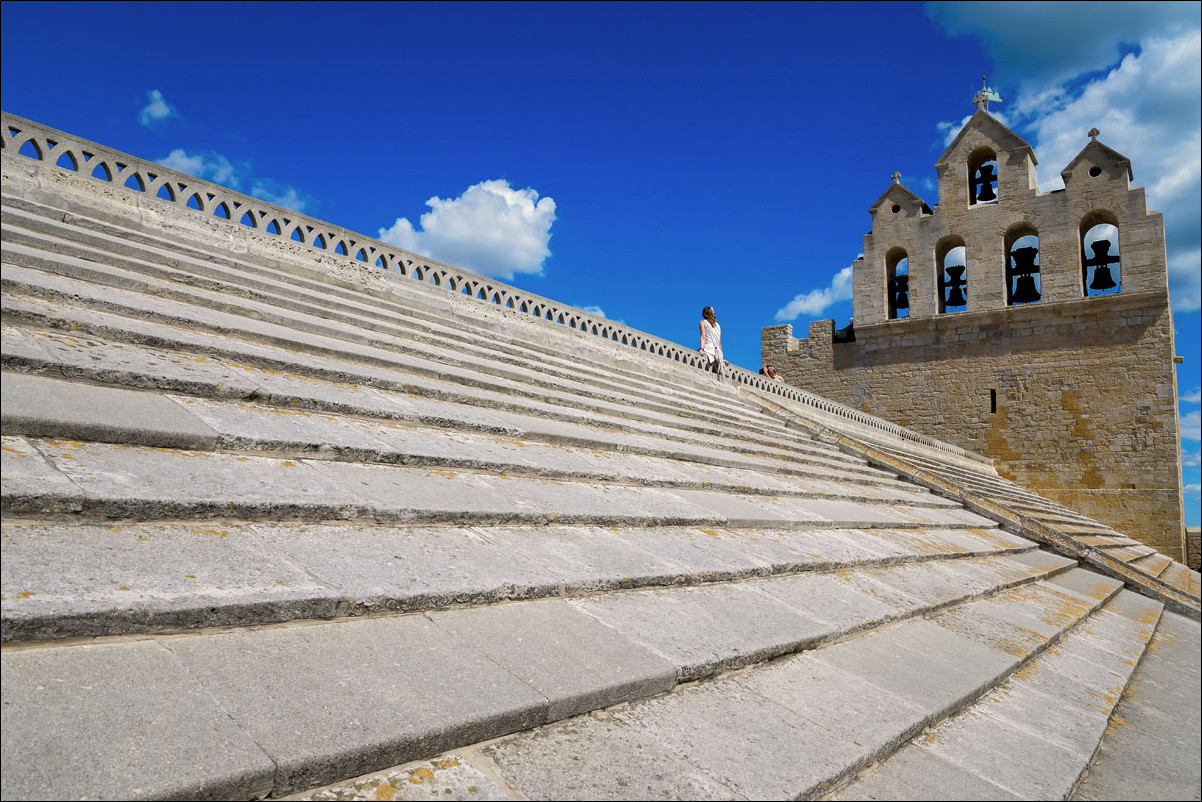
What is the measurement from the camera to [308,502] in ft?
6.65

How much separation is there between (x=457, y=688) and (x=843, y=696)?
1.24 meters

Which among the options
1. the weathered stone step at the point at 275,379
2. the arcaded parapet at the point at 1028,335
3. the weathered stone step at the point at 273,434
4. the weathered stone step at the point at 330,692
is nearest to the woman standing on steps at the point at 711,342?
the weathered stone step at the point at 275,379

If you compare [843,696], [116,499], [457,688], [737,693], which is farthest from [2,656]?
[843,696]

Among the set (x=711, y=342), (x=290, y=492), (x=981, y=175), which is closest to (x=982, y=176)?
(x=981, y=175)

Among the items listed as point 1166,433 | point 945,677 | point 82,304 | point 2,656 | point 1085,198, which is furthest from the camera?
point 1085,198

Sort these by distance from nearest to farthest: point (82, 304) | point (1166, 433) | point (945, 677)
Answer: point (945, 677) → point (82, 304) → point (1166, 433)

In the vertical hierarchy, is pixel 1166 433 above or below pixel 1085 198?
below

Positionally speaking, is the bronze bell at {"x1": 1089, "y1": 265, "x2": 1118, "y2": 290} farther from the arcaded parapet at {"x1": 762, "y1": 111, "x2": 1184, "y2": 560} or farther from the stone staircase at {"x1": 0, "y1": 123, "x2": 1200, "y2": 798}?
the stone staircase at {"x1": 0, "y1": 123, "x2": 1200, "y2": 798}

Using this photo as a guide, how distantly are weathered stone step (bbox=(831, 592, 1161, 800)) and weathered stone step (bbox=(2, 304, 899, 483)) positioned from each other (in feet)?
7.56

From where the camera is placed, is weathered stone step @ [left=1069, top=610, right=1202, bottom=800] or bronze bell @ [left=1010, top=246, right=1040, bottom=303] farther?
bronze bell @ [left=1010, top=246, right=1040, bottom=303]

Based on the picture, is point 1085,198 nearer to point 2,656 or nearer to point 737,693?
point 737,693

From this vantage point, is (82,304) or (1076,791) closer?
(1076,791)

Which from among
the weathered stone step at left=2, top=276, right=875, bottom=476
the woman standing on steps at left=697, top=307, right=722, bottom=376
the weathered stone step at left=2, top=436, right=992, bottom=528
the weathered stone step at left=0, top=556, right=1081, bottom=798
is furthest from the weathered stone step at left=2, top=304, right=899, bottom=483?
the woman standing on steps at left=697, top=307, right=722, bottom=376

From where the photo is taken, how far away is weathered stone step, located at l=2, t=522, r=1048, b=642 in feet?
4.36
